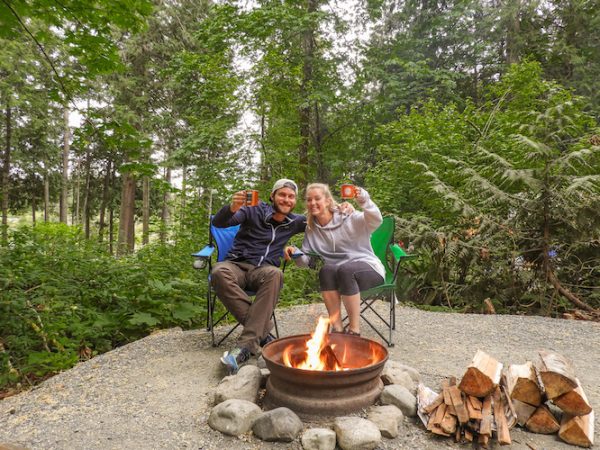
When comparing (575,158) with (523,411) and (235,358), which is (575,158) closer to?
Result: (523,411)

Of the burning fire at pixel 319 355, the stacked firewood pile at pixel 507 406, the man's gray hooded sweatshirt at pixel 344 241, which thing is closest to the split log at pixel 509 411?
the stacked firewood pile at pixel 507 406

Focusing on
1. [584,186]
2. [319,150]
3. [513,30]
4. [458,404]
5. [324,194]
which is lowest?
[458,404]

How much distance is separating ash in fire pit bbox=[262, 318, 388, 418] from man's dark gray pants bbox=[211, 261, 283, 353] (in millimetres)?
350

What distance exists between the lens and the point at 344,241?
291 centimetres

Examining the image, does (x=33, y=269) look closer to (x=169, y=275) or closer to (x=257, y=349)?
(x=169, y=275)

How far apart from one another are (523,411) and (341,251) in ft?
4.64

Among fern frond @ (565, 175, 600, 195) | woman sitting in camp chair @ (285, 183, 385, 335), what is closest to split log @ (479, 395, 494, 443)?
woman sitting in camp chair @ (285, 183, 385, 335)

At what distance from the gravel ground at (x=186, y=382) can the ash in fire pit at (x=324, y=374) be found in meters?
0.23

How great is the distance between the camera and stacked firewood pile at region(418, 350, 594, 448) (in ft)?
5.73

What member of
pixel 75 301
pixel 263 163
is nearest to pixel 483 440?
pixel 75 301

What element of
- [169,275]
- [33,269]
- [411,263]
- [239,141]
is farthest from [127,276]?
[239,141]

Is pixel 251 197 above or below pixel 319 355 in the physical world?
above

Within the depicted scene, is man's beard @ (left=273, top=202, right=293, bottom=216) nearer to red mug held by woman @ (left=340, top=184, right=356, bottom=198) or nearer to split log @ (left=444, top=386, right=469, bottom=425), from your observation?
red mug held by woman @ (left=340, top=184, right=356, bottom=198)

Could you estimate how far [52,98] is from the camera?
361 cm
